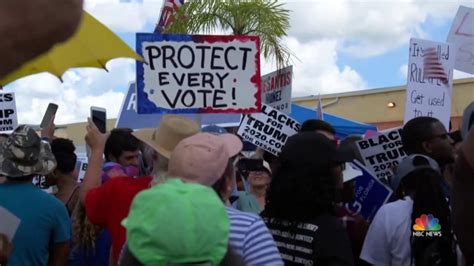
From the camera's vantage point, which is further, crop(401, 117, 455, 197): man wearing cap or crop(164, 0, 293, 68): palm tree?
crop(164, 0, 293, 68): palm tree

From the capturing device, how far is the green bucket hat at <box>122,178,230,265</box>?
1965 mm

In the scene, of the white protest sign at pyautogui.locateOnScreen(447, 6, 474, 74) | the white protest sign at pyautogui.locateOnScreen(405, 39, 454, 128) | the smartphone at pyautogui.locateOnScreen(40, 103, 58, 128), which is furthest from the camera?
the white protest sign at pyautogui.locateOnScreen(447, 6, 474, 74)

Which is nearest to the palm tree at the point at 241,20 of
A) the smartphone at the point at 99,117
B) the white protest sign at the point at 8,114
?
the white protest sign at the point at 8,114

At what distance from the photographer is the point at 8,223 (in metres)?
3.53

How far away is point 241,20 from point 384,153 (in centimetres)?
978

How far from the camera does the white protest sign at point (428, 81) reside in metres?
7.88

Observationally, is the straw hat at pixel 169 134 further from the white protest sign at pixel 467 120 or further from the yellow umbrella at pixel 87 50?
the white protest sign at pixel 467 120

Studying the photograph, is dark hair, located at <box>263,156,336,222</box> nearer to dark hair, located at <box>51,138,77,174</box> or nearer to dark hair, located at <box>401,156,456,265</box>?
dark hair, located at <box>401,156,456,265</box>

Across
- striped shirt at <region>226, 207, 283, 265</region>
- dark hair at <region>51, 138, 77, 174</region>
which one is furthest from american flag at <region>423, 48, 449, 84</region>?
striped shirt at <region>226, 207, 283, 265</region>

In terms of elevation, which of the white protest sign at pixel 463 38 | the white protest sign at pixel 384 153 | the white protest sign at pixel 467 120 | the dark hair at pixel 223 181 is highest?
the white protest sign at pixel 463 38

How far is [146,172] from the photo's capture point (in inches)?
196

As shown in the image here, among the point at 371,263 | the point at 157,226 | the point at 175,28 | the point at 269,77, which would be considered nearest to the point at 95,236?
the point at 371,263

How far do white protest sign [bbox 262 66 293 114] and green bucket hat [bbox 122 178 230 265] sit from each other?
6.24 meters

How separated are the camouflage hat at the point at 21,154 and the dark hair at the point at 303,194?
1.39 meters
